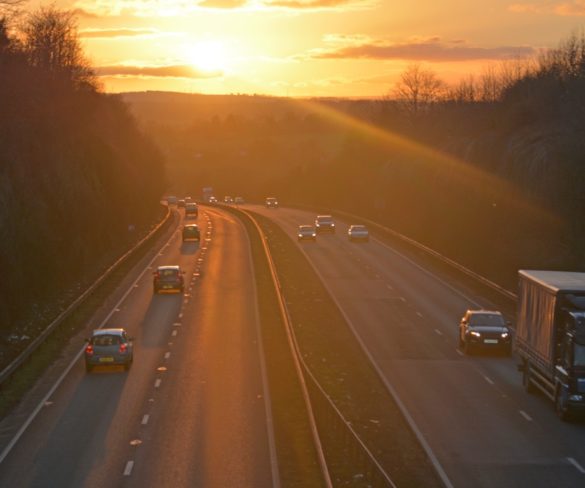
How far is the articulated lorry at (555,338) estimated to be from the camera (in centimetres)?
2609

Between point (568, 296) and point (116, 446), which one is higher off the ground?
point (568, 296)

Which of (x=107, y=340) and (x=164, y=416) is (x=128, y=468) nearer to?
(x=164, y=416)

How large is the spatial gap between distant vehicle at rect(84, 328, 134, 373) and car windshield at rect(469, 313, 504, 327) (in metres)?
12.2

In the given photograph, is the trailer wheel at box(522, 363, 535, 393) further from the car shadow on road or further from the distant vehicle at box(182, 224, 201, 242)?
the distant vehicle at box(182, 224, 201, 242)

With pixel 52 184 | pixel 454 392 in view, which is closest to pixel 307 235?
Result: pixel 52 184

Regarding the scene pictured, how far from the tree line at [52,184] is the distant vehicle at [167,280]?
15.8 ft

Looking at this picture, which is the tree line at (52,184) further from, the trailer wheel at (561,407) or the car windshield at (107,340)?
the trailer wheel at (561,407)

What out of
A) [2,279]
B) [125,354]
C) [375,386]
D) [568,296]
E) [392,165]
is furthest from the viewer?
[392,165]

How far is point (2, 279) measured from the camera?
47.1 meters

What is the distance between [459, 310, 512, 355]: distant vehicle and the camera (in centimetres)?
3769

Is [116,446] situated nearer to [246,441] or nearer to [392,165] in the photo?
[246,441]

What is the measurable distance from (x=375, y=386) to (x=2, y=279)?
2146 cm

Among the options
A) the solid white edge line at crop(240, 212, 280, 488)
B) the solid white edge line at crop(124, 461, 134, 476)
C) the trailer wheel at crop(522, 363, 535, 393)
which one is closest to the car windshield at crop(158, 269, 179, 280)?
the solid white edge line at crop(240, 212, 280, 488)

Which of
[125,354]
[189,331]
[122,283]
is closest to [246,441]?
[125,354]
